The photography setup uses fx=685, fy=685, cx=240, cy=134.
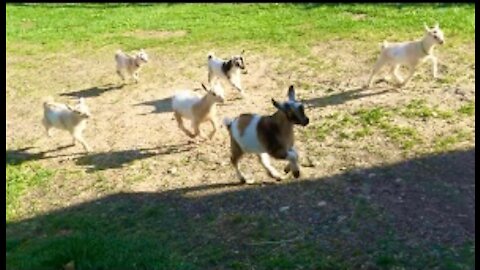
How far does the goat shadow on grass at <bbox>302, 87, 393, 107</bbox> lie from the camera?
1004 cm

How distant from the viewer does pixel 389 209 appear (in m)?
6.52

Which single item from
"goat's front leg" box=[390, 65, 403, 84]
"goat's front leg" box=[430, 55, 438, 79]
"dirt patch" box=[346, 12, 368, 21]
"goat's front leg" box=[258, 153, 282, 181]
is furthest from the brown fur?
"dirt patch" box=[346, 12, 368, 21]

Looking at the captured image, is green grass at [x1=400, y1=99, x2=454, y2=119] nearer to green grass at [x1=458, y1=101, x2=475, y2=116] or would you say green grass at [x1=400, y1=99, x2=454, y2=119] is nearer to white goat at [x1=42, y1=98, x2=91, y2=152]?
green grass at [x1=458, y1=101, x2=475, y2=116]

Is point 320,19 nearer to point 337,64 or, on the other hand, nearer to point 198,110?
point 337,64


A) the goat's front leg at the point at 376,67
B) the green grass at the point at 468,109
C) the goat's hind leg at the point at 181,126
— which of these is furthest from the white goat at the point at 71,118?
the green grass at the point at 468,109

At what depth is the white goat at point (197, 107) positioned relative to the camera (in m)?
8.88

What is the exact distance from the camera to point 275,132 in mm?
7090

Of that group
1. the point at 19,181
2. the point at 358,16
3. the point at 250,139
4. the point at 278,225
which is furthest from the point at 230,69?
the point at 358,16

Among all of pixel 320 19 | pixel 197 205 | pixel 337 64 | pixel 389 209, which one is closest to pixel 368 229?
pixel 389 209

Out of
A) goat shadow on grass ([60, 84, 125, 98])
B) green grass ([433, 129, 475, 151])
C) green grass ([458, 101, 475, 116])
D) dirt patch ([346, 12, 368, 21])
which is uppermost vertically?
dirt patch ([346, 12, 368, 21])

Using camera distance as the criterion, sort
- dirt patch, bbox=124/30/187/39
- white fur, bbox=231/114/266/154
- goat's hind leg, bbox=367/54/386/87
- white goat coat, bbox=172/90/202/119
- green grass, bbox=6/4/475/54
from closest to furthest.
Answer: white fur, bbox=231/114/266/154 → white goat coat, bbox=172/90/202/119 → goat's hind leg, bbox=367/54/386/87 → green grass, bbox=6/4/475/54 → dirt patch, bbox=124/30/187/39

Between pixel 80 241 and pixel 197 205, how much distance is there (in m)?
1.36

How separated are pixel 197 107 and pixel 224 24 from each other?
8.22 meters

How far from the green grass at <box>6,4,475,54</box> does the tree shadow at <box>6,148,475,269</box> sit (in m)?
6.42
